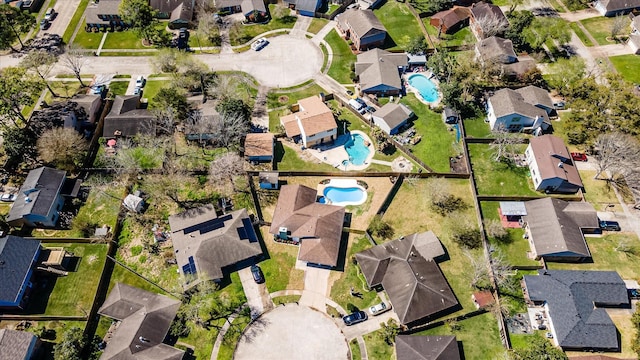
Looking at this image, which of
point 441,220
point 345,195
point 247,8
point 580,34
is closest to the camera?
point 441,220

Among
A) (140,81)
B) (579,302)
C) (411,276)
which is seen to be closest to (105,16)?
(140,81)

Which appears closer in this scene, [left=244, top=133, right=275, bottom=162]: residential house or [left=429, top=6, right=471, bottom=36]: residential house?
[left=244, top=133, right=275, bottom=162]: residential house

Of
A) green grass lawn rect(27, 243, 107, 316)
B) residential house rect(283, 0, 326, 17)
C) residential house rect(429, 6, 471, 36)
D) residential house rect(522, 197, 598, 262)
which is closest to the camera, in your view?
green grass lawn rect(27, 243, 107, 316)

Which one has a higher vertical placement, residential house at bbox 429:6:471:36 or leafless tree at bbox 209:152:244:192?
residential house at bbox 429:6:471:36

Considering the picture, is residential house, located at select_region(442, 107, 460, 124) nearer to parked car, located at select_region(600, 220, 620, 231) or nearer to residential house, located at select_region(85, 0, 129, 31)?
parked car, located at select_region(600, 220, 620, 231)

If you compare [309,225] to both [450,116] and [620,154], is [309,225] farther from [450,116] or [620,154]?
[620,154]

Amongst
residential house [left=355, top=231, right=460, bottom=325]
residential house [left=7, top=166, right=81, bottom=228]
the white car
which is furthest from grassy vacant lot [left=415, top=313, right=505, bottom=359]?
the white car
